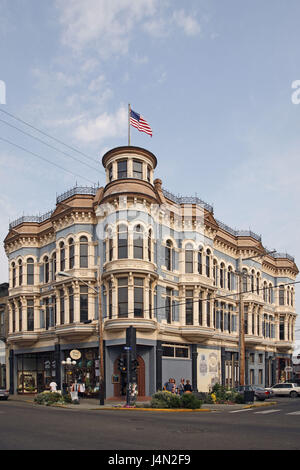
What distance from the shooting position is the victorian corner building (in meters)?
35.4

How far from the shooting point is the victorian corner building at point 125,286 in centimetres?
3541

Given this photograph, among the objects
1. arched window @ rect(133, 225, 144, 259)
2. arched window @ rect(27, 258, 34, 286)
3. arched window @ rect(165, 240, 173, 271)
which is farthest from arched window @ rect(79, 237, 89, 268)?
arched window @ rect(27, 258, 34, 286)

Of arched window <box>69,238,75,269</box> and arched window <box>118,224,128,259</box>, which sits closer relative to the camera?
arched window <box>118,224,128,259</box>

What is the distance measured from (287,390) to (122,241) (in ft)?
70.4

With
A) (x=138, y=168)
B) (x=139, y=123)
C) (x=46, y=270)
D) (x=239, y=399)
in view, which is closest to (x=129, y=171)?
(x=138, y=168)

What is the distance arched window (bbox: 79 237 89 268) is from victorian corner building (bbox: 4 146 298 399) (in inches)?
4.2

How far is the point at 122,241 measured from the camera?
35.7m

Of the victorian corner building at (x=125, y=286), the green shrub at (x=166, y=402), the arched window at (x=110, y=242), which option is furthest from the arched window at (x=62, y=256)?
the green shrub at (x=166, y=402)

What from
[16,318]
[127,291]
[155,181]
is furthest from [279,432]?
[16,318]

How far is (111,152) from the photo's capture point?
37688 mm

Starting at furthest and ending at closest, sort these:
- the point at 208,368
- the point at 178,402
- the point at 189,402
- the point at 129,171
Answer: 1. the point at 208,368
2. the point at 129,171
3. the point at 178,402
4. the point at 189,402

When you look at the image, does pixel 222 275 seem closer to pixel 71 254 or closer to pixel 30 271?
pixel 71 254

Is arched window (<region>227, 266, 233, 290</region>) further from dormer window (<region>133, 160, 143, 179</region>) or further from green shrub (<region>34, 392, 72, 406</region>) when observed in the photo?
green shrub (<region>34, 392, 72, 406</region>)
